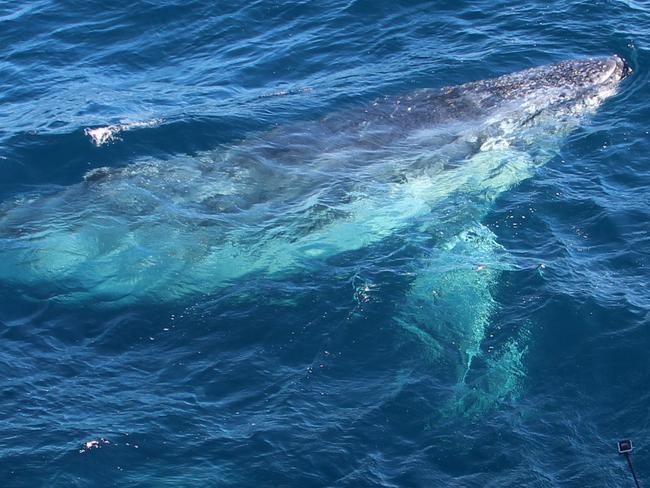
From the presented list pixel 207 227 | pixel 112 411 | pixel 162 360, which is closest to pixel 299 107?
pixel 207 227

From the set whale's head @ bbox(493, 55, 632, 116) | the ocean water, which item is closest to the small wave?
the ocean water

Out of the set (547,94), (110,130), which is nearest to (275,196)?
(110,130)

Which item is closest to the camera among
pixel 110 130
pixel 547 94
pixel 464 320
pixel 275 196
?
pixel 464 320

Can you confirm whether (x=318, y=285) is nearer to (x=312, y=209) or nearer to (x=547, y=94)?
(x=312, y=209)

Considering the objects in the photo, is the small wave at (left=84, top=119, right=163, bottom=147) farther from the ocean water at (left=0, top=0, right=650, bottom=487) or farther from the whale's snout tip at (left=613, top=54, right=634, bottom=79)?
the whale's snout tip at (left=613, top=54, right=634, bottom=79)

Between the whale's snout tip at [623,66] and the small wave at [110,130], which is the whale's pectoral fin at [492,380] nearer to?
the whale's snout tip at [623,66]

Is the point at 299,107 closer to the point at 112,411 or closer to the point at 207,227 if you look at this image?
the point at 207,227
